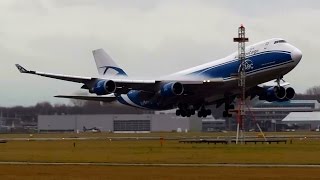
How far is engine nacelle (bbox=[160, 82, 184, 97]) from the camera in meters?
82.1

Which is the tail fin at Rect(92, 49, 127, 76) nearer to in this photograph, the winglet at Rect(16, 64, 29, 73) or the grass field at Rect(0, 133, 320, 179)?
the winglet at Rect(16, 64, 29, 73)

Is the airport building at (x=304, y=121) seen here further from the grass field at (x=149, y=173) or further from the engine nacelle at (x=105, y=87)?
the grass field at (x=149, y=173)

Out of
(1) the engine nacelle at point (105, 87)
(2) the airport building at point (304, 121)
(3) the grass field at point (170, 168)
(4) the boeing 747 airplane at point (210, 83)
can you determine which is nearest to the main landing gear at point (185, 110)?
(4) the boeing 747 airplane at point (210, 83)

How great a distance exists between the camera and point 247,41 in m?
91.4

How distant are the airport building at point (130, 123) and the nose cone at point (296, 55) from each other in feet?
326

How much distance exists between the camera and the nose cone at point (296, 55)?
2977 inches

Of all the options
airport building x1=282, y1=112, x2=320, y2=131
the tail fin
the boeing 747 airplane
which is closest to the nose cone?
the boeing 747 airplane

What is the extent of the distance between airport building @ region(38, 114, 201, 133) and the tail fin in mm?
73167

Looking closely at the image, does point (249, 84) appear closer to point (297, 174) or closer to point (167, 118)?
point (297, 174)

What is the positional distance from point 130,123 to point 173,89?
97.5 metres

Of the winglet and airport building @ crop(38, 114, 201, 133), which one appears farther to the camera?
airport building @ crop(38, 114, 201, 133)

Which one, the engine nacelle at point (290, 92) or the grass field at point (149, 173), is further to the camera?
the engine nacelle at point (290, 92)

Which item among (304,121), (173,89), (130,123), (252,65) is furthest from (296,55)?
(304,121)

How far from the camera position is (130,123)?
179m
